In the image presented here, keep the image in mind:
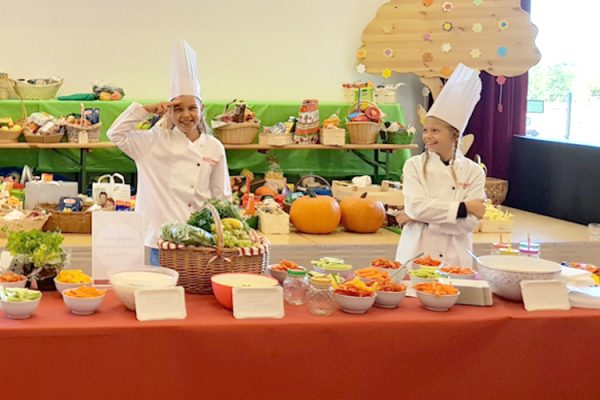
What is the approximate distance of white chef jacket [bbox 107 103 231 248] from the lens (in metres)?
3.42

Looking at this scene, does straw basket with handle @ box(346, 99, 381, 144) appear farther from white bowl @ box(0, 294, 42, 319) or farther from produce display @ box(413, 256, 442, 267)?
white bowl @ box(0, 294, 42, 319)

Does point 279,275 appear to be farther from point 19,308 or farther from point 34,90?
point 34,90

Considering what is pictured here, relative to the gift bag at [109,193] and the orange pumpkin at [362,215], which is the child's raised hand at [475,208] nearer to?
the orange pumpkin at [362,215]

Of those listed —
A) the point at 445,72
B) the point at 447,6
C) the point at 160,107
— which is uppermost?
the point at 447,6

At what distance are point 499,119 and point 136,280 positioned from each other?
5.03 m

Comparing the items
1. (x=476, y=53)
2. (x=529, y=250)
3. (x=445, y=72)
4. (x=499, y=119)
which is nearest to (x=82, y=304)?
(x=529, y=250)

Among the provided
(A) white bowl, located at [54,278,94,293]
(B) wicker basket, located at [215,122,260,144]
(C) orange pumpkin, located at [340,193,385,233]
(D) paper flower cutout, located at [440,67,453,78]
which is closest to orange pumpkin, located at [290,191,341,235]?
(C) orange pumpkin, located at [340,193,385,233]

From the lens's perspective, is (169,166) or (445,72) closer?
(169,166)

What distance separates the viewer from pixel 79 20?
20.8ft

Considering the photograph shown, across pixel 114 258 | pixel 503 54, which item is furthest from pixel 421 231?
pixel 503 54

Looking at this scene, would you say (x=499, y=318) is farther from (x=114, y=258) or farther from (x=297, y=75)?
(x=297, y=75)

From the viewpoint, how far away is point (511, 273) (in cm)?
249

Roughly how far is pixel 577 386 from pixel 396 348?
0.55 m

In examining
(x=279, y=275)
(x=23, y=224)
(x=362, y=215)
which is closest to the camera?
(x=279, y=275)
